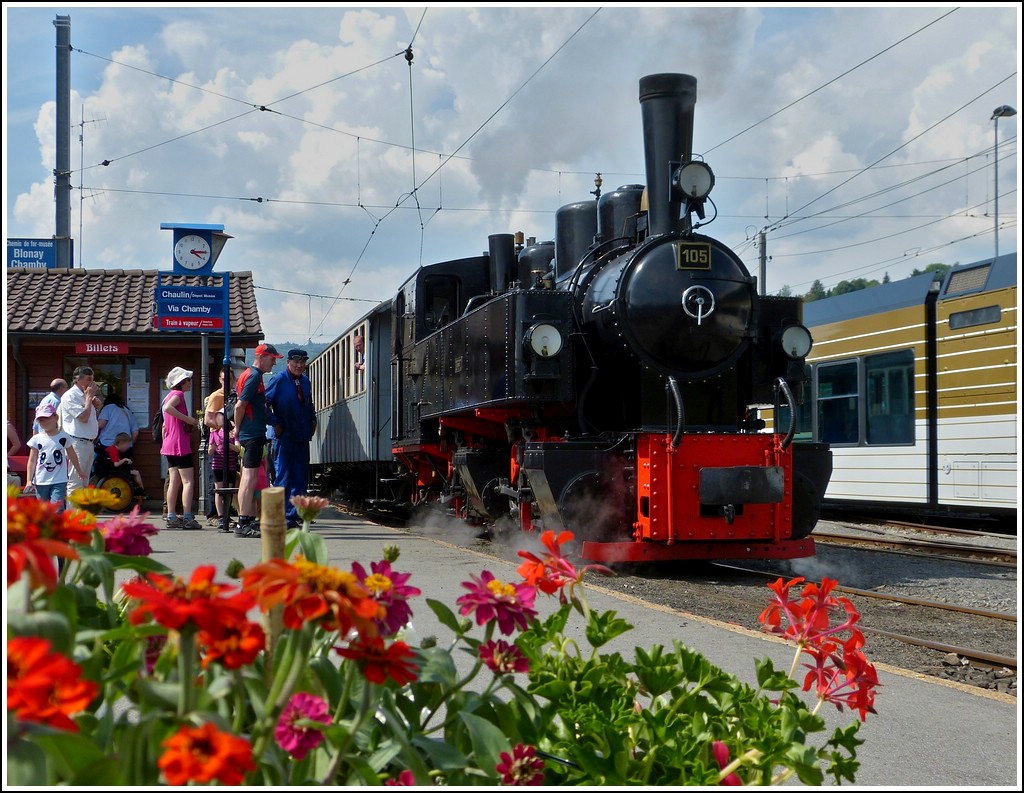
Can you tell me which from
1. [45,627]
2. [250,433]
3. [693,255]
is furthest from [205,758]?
[250,433]

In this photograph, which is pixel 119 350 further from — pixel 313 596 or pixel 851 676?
pixel 313 596

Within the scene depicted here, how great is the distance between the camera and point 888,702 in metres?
4.11

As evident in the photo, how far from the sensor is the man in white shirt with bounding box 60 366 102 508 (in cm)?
839

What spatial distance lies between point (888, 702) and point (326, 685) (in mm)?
3310

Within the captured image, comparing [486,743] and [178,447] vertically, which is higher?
[178,447]

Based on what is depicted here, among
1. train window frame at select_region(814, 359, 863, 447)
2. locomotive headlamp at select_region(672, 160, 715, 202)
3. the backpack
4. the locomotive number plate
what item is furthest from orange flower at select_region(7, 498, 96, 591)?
train window frame at select_region(814, 359, 863, 447)

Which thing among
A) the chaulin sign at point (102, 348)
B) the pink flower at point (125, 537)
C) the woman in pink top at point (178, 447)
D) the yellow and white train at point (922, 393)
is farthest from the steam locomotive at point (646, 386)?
the pink flower at point (125, 537)

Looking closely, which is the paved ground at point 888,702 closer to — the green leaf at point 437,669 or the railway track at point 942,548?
the green leaf at point 437,669

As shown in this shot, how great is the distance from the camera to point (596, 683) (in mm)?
1944

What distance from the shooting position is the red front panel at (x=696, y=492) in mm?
7891

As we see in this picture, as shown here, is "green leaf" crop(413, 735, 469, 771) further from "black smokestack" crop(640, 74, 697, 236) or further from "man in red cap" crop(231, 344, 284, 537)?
"man in red cap" crop(231, 344, 284, 537)

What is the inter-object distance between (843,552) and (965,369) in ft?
11.1

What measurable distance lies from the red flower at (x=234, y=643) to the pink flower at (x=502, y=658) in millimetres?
588

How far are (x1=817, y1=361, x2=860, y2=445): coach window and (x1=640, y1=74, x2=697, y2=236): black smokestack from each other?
7268mm
